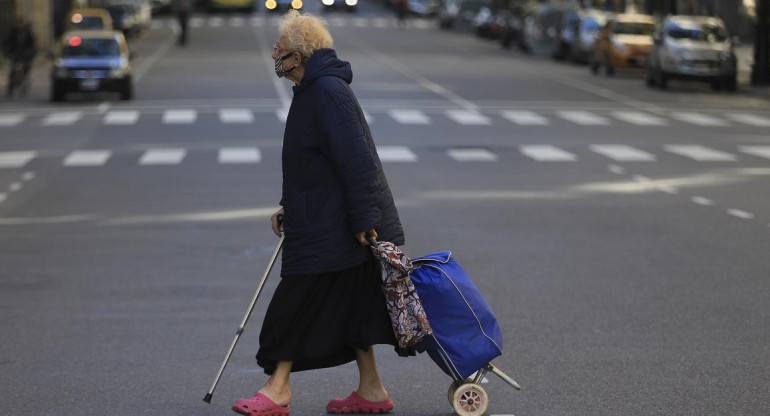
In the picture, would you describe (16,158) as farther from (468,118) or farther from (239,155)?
(468,118)

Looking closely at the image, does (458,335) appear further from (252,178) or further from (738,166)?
(738,166)

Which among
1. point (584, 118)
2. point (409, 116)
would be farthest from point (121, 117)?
point (584, 118)

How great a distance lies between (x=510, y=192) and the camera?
1728cm

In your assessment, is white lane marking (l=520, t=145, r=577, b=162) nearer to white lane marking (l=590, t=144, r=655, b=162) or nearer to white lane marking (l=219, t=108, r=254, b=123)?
white lane marking (l=590, t=144, r=655, b=162)

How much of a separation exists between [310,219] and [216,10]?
83.3 m

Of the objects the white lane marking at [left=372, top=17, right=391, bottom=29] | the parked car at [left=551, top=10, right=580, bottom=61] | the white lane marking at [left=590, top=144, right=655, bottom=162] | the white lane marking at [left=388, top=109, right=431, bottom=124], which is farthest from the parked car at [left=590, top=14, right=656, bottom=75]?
the white lane marking at [left=372, top=17, right=391, bottom=29]

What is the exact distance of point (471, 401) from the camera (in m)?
6.88

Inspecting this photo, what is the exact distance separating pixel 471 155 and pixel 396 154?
106 cm

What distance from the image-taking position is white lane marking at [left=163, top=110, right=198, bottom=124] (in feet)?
90.6

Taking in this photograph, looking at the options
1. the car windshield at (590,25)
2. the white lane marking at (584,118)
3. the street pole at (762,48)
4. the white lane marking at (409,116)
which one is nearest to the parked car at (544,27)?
the car windshield at (590,25)

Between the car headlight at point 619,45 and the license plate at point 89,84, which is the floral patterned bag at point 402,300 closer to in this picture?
the license plate at point 89,84

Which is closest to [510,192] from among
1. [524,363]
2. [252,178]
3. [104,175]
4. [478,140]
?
[252,178]

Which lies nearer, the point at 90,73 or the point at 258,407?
the point at 258,407

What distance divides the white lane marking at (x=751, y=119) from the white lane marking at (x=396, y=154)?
7.90m
